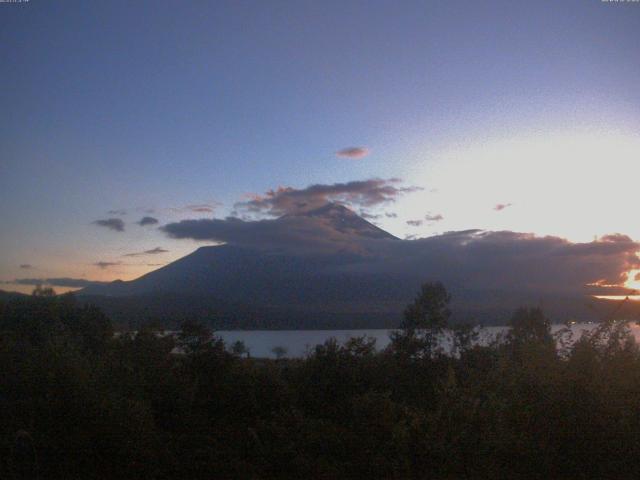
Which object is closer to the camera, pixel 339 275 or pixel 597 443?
pixel 597 443

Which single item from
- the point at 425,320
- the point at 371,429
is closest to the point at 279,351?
the point at 425,320

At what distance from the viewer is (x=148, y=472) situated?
30.5 ft

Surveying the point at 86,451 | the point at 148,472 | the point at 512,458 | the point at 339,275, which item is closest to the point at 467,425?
the point at 512,458

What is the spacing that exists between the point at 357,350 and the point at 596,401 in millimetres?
8360

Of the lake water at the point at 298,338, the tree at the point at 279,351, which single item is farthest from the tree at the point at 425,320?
the tree at the point at 279,351

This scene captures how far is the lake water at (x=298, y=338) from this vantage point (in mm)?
18562

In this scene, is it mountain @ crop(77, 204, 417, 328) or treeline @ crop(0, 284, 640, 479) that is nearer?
treeline @ crop(0, 284, 640, 479)

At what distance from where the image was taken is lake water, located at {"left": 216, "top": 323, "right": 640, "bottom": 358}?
1856 cm

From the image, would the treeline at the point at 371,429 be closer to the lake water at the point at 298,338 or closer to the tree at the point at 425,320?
the lake water at the point at 298,338

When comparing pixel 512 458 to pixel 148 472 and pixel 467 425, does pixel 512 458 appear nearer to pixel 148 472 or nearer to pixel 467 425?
pixel 467 425

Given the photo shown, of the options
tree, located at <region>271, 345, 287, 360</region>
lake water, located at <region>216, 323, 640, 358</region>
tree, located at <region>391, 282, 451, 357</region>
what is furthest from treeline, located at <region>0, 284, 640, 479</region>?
tree, located at <region>271, 345, 287, 360</region>

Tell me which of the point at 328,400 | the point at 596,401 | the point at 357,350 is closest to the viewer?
the point at 596,401

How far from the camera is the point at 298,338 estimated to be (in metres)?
52.2

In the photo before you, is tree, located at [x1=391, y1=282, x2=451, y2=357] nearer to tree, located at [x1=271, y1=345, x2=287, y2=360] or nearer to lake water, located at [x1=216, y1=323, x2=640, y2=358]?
lake water, located at [x1=216, y1=323, x2=640, y2=358]
